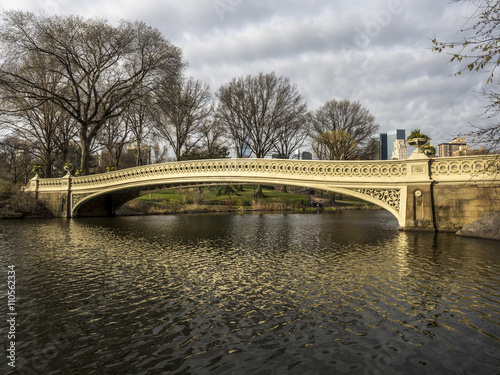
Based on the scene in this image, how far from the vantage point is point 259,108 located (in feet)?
124

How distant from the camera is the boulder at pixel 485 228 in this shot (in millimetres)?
12797

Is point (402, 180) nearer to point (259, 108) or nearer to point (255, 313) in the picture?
point (255, 313)

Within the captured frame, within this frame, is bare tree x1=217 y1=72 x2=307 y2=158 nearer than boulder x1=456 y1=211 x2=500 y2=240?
No

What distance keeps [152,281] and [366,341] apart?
174 inches

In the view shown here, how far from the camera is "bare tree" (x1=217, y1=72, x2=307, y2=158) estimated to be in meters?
37.3

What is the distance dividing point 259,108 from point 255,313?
34538 millimetres

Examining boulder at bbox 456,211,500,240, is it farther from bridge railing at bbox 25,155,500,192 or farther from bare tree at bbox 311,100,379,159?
bare tree at bbox 311,100,379,159

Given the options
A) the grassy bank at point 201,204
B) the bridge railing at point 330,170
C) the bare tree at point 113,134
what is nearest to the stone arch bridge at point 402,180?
the bridge railing at point 330,170

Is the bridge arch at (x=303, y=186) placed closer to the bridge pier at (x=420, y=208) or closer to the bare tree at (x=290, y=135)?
the bridge pier at (x=420, y=208)

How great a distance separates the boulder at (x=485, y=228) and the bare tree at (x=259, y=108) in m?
26.0

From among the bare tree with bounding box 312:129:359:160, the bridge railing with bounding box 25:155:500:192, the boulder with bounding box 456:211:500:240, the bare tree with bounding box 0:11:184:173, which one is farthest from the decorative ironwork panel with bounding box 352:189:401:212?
the bare tree with bounding box 312:129:359:160

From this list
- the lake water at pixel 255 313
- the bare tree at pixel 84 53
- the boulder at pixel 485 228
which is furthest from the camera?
the bare tree at pixel 84 53

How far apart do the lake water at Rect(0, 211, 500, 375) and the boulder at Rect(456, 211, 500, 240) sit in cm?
373

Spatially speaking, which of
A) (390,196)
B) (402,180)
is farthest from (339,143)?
(402,180)
